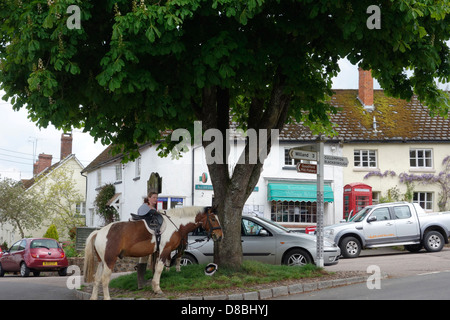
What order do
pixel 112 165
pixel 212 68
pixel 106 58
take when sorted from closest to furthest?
pixel 106 58
pixel 212 68
pixel 112 165

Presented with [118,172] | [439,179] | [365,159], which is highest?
[365,159]

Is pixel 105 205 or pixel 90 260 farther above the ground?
pixel 105 205

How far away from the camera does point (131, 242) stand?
10812 mm

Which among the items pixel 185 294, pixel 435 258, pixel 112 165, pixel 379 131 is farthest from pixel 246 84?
pixel 112 165

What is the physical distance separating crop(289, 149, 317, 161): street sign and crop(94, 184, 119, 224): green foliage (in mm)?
25728

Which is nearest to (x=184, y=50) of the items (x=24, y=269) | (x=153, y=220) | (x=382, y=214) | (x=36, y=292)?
(x=153, y=220)

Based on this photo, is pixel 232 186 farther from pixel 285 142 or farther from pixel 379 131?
pixel 379 131

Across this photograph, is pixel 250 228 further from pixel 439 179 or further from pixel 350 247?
pixel 439 179

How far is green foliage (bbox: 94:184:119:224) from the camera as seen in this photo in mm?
37656

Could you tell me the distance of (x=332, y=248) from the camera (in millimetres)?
16250

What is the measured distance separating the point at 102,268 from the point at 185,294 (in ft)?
5.76

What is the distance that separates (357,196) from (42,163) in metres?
38.5

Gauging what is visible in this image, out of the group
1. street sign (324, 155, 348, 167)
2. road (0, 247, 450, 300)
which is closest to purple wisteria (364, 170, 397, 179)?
road (0, 247, 450, 300)

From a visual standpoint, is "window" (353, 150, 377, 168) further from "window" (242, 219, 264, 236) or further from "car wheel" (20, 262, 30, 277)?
"car wheel" (20, 262, 30, 277)
